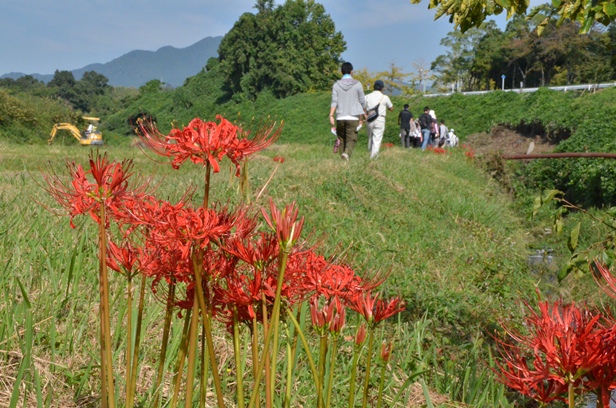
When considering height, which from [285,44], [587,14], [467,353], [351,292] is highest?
[285,44]

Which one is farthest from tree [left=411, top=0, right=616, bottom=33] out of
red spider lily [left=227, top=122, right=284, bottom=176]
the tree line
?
the tree line

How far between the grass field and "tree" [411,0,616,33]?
1117 millimetres

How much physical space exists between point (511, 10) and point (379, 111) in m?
8.25

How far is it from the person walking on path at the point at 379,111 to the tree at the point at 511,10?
7.75 meters

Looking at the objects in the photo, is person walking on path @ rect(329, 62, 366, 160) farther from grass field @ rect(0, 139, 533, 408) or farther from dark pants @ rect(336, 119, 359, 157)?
grass field @ rect(0, 139, 533, 408)

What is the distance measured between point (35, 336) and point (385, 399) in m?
1.51

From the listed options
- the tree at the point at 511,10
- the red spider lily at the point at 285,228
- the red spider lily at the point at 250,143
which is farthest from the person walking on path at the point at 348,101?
the red spider lily at the point at 285,228

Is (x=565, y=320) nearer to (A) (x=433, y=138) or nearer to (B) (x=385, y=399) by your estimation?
(B) (x=385, y=399)

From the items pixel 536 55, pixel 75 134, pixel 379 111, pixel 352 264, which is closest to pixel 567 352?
pixel 352 264

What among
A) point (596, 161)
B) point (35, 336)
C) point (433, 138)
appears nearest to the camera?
point (35, 336)

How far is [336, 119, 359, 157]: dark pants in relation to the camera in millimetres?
9820

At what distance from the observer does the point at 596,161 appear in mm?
12578

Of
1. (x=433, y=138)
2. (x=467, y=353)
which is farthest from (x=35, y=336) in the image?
(x=433, y=138)

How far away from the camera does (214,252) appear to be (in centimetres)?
108
